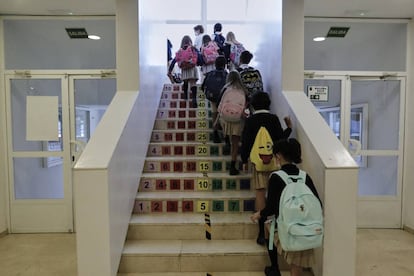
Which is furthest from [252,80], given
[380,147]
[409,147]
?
[409,147]

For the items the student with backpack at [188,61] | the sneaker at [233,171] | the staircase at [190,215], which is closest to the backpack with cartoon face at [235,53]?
the student with backpack at [188,61]

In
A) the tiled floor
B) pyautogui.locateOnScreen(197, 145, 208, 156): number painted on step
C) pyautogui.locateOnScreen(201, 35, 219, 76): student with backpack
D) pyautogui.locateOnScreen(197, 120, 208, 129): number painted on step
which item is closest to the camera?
the tiled floor

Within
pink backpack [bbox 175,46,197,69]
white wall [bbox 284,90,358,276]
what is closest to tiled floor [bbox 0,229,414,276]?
white wall [bbox 284,90,358,276]

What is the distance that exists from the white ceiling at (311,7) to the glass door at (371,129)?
32.1 inches

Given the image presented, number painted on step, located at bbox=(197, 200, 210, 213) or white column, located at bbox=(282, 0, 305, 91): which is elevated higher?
white column, located at bbox=(282, 0, 305, 91)

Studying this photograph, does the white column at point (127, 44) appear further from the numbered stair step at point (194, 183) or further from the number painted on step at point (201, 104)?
the number painted on step at point (201, 104)

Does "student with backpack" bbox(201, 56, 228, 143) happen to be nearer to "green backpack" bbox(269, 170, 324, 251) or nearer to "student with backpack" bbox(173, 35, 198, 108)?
"student with backpack" bbox(173, 35, 198, 108)

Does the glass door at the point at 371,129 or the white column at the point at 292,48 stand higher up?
the white column at the point at 292,48

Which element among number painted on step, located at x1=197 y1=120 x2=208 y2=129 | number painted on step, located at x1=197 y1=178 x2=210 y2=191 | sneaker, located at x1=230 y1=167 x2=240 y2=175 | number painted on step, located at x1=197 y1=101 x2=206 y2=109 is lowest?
number painted on step, located at x1=197 y1=178 x2=210 y2=191

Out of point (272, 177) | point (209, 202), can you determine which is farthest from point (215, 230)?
point (272, 177)

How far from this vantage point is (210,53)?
450 centimetres

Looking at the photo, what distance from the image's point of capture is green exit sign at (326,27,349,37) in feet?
13.6

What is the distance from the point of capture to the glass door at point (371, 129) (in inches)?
159

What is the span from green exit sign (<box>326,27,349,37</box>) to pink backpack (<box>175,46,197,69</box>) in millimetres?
1902
